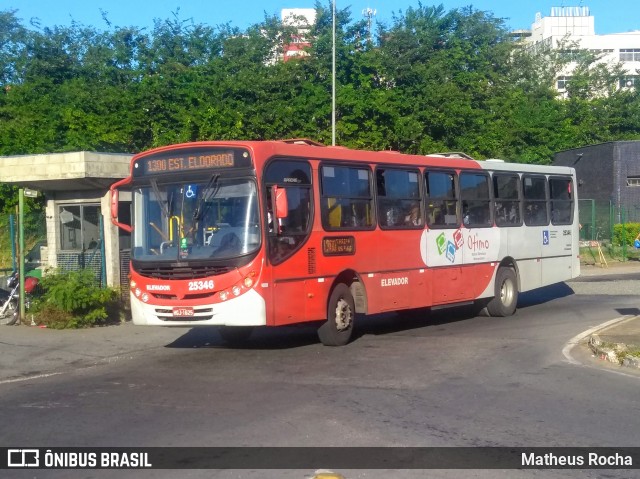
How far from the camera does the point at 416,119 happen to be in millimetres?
35281

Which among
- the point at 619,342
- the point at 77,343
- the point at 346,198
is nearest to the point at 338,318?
the point at 346,198

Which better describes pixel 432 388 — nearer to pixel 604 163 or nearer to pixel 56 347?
pixel 56 347

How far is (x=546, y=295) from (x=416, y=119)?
14243 millimetres

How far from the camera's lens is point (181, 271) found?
12367mm

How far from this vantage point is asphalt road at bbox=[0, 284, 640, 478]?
7738 mm

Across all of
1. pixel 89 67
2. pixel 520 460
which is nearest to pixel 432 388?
pixel 520 460

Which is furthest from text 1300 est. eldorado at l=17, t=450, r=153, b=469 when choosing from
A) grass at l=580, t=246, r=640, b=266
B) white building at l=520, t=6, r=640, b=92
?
white building at l=520, t=6, r=640, b=92

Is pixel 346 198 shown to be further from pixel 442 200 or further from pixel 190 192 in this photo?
pixel 442 200

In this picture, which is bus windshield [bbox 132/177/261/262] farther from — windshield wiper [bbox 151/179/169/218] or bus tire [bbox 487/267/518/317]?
bus tire [bbox 487/267/518/317]

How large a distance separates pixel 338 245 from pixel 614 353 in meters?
4.42

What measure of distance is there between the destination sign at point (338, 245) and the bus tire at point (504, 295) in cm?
508

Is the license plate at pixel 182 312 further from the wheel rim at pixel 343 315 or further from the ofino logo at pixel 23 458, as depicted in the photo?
the ofino logo at pixel 23 458

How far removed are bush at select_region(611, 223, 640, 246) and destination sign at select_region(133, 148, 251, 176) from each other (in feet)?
82.3

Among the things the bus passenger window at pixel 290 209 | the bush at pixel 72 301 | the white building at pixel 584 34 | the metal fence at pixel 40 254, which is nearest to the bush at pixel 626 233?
the metal fence at pixel 40 254
